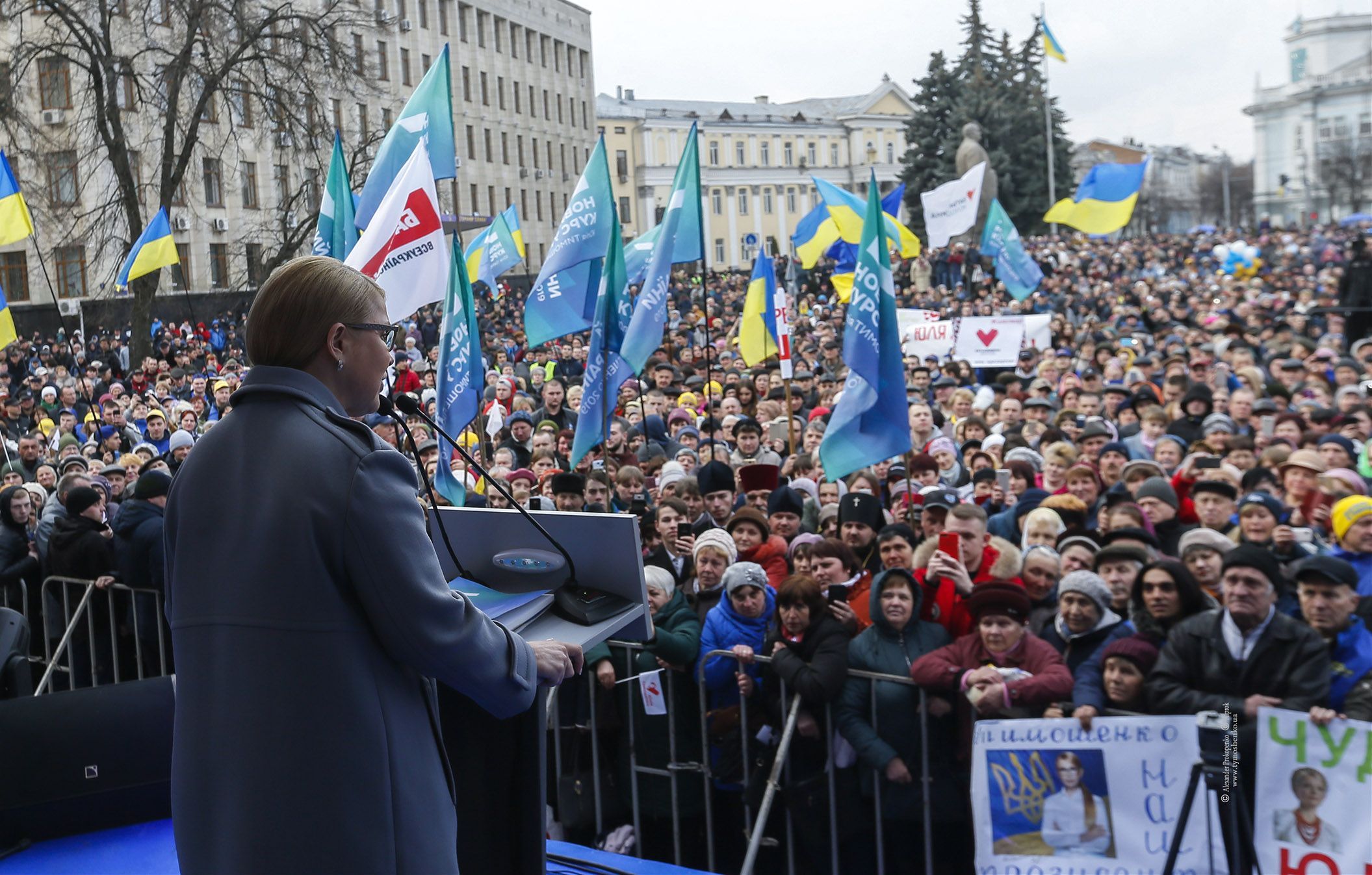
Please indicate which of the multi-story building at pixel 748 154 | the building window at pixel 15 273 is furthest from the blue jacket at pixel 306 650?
the multi-story building at pixel 748 154

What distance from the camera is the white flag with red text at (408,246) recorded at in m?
8.06

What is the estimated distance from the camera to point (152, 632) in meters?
7.99

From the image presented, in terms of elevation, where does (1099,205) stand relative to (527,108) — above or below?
below

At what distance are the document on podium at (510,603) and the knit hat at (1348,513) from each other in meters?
4.71

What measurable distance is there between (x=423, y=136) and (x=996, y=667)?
19.0 feet

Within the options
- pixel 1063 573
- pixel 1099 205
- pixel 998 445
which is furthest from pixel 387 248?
pixel 1099 205

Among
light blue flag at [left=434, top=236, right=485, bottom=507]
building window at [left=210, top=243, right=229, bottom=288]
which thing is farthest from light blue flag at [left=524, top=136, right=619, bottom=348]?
building window at [left=210, top=243, right=229, bottom=288]

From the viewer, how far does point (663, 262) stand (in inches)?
427

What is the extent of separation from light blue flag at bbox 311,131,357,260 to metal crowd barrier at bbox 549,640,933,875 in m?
5.61

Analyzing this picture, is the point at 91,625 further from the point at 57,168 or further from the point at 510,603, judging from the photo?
the point at 57,168

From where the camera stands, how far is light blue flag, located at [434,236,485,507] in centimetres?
935

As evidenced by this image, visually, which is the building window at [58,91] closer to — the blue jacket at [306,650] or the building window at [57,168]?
the building window at [57,168]

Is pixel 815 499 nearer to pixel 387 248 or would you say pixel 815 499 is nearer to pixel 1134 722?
pixel 387 248

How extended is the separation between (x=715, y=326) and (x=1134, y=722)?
25.1 meters
